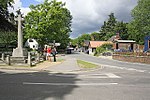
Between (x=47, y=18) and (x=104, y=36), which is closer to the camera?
(x=47, y=18)

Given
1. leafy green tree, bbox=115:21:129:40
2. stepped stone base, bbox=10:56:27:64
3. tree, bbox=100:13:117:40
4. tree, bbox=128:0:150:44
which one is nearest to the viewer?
stepped stone base, bbox=10:56:27:64

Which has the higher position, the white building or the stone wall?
the white building

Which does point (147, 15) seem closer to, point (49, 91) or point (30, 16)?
point (30, 16)

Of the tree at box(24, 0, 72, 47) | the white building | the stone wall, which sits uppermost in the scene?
the tree at box(24, 0, 72, 47)

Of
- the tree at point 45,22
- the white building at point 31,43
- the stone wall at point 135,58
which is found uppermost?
the tree at point 45,22

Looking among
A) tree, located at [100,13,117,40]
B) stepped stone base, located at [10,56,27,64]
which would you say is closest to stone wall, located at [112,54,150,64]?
stepped stone base, located at [10,56,27,64]

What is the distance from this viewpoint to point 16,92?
9602 millimetres

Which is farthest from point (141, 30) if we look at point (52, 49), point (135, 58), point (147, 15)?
point (52, 49)

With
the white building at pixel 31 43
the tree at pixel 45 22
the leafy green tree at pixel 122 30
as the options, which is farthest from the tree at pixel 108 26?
the tree at pixel 45 22

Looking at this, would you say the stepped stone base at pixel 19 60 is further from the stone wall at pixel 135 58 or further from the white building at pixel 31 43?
the white building at pixel 31 43

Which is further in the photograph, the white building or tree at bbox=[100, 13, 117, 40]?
tree at bbox=[100, 13, 117, 40]

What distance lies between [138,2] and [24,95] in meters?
68.3

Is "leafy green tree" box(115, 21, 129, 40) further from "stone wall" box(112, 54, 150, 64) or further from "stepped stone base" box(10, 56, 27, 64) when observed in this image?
"stepped stone base" box(10, 56, 27, 64)

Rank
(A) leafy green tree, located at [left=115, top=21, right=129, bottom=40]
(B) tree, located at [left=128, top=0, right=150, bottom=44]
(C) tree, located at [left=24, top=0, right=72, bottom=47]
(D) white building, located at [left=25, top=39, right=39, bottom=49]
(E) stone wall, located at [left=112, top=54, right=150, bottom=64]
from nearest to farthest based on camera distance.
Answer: (E) stone wall, located at [left=112, top=54, right=150, bottom=64]
(C) tree, located at [left=24, top=0, right=72, bottom=47]
(B) tree, located at [left=128, top=0, right=150, bottom=44]
(D) white building, located at [left=25, top=39, right=39, bottom=49]
(A) leafy green tree, located at [left=115, top=21, right=129, bottom=40]
